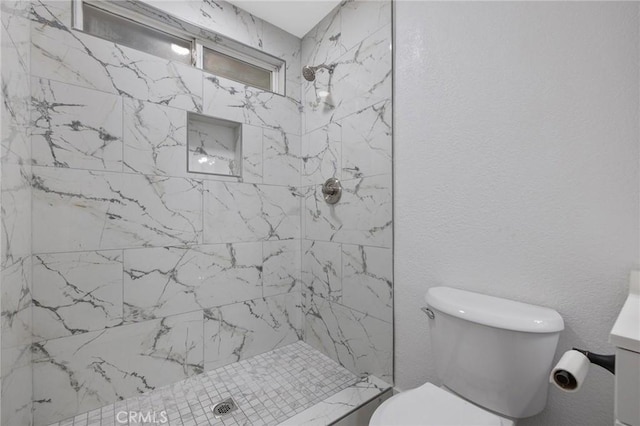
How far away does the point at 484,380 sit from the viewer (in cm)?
97

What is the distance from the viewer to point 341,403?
4.48ft

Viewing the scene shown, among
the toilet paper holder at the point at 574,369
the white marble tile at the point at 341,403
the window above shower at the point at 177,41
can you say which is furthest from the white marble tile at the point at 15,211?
the toilet paper holder at the point at 574,369

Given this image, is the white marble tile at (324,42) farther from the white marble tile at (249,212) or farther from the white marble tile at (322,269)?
the white marble tile at (322,269)

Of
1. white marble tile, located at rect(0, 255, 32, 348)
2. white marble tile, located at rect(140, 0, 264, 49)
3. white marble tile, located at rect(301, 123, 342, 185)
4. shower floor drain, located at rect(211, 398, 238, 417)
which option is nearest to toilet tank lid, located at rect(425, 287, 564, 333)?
white marble tile, located at rect(301, 123, 342, 185)

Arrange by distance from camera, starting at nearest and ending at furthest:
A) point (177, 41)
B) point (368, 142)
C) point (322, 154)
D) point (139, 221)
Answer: point (139, 221)
point (368, 142)
point (177, 41)
point (322, 154)

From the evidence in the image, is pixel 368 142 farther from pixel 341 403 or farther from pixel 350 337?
pixel 341 403

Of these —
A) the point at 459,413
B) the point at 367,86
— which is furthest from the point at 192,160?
the point at 459,413

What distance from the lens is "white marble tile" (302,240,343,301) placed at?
180 cm

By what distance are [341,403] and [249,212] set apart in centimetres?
121

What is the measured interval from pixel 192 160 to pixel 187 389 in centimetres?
132

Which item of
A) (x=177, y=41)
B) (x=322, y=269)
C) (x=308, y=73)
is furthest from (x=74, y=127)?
(x=322, y=269)

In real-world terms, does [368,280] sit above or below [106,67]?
below

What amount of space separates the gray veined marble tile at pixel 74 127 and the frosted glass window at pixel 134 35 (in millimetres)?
365

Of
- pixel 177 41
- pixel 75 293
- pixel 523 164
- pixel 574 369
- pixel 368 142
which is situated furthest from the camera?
pixel 177 41
